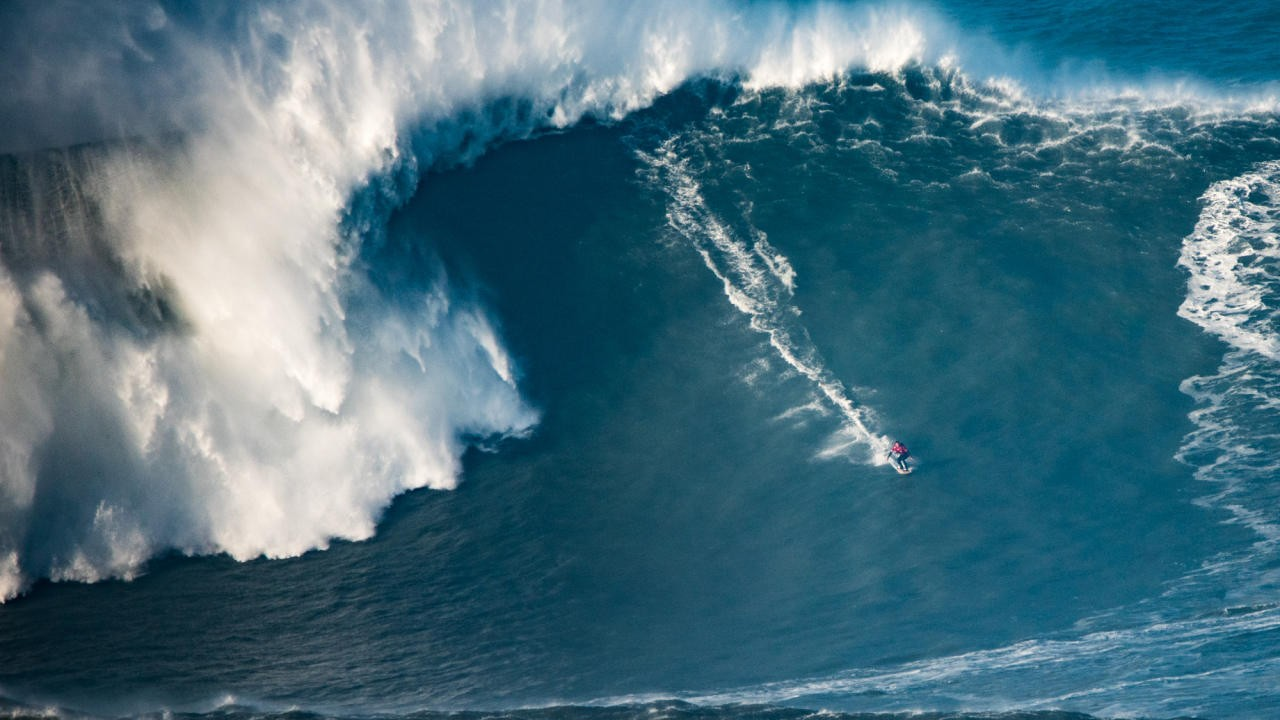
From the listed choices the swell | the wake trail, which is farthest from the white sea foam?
the swell

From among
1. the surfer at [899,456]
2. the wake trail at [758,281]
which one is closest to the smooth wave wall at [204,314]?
the wake trail at [758,281]

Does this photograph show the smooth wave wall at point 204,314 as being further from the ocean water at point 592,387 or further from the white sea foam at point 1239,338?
the white sea foam at point 1239,338

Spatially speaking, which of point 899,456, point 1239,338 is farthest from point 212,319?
point 1239,338

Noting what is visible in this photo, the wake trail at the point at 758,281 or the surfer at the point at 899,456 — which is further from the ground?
the wake trail at the point at 758,281

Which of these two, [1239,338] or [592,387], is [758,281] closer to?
[592,387]

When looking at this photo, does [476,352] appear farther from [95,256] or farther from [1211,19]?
[1211,19]
